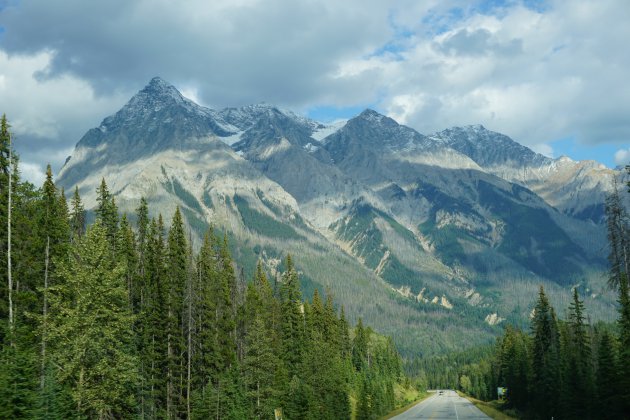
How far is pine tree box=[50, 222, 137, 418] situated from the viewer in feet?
128

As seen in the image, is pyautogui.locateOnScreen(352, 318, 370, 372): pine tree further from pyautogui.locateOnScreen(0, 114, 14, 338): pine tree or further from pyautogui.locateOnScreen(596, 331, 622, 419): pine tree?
pyautogui.locateOnScreen(0, 114, 14, 338): pine tree

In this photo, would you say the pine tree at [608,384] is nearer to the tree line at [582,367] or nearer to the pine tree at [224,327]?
the tree line at [582,367]

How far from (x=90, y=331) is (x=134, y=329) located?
25177mm

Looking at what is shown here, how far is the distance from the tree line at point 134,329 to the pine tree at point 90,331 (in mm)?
90

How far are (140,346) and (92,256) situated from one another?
23444mm

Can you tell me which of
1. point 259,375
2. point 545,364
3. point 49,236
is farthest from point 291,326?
point 49,236

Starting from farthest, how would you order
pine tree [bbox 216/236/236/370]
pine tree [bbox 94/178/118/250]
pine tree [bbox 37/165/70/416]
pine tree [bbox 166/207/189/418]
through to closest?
pine tree [bbox 216/236/236/370] < pine tree [bbox 94/178/118/250] < pine tree [bbox 166/207/189/418] < pine tree [bbox 37/165/70/416]

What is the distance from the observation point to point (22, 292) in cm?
4328

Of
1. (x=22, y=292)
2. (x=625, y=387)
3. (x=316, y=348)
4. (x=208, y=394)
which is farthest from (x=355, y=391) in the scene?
(x=22, y=292)

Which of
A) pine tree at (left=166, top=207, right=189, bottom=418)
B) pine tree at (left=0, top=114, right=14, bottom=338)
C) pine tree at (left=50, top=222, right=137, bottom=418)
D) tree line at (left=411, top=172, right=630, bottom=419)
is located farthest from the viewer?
pine tree at (left=166, top=207, right=189, bottom=418)

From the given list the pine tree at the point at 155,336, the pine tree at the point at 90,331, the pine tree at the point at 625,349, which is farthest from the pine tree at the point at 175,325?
the pine tree at the point at 625,349

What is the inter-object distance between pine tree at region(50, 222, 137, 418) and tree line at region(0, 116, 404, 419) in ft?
0.29

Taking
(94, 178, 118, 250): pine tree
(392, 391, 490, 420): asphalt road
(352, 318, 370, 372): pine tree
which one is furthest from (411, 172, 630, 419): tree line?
(94, 178, 118, 250): pine tree

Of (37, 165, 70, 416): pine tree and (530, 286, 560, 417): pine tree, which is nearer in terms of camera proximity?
(37, 165, 70, 416): pine tree
